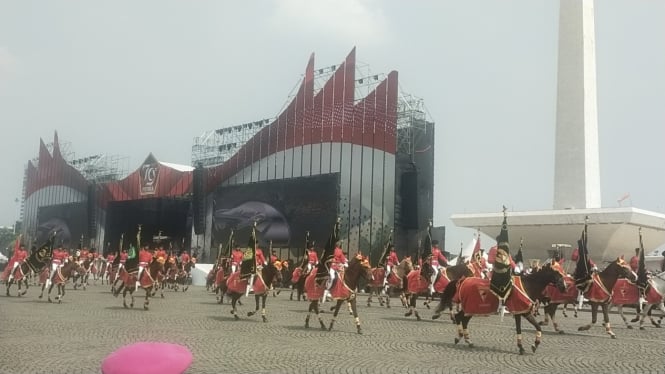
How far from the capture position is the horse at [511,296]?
1135 cm

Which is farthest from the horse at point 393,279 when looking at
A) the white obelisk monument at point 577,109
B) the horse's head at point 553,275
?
the white obelisk monument at point 577,109

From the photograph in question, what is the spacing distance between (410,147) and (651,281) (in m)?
24.8

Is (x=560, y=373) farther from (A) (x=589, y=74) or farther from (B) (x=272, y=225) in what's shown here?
(A) (x=589, y=74)

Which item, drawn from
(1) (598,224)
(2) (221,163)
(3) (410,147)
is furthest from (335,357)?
(2) (221,163)

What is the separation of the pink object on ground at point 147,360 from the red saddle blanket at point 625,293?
54.2 feet

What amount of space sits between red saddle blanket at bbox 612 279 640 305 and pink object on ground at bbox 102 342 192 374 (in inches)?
650

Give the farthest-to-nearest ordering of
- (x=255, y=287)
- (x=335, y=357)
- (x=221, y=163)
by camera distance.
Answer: (x=221, y=163) → (x=255, y=287) → (x=335, y=357)

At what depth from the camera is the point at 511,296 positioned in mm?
11469

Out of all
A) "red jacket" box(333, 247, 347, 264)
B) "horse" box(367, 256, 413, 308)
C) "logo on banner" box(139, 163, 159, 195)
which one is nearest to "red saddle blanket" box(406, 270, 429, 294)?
"horse" box(367, 256, 413, 308)

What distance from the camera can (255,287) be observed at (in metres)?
16.1

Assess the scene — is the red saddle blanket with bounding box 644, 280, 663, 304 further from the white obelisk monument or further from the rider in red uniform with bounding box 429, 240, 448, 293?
the white obelisk monument

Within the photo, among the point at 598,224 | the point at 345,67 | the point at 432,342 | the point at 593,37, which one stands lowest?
the point at 432,342

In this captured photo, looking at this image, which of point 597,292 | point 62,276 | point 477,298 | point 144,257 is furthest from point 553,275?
point 62,276

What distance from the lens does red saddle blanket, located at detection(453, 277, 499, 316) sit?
38.5ft
